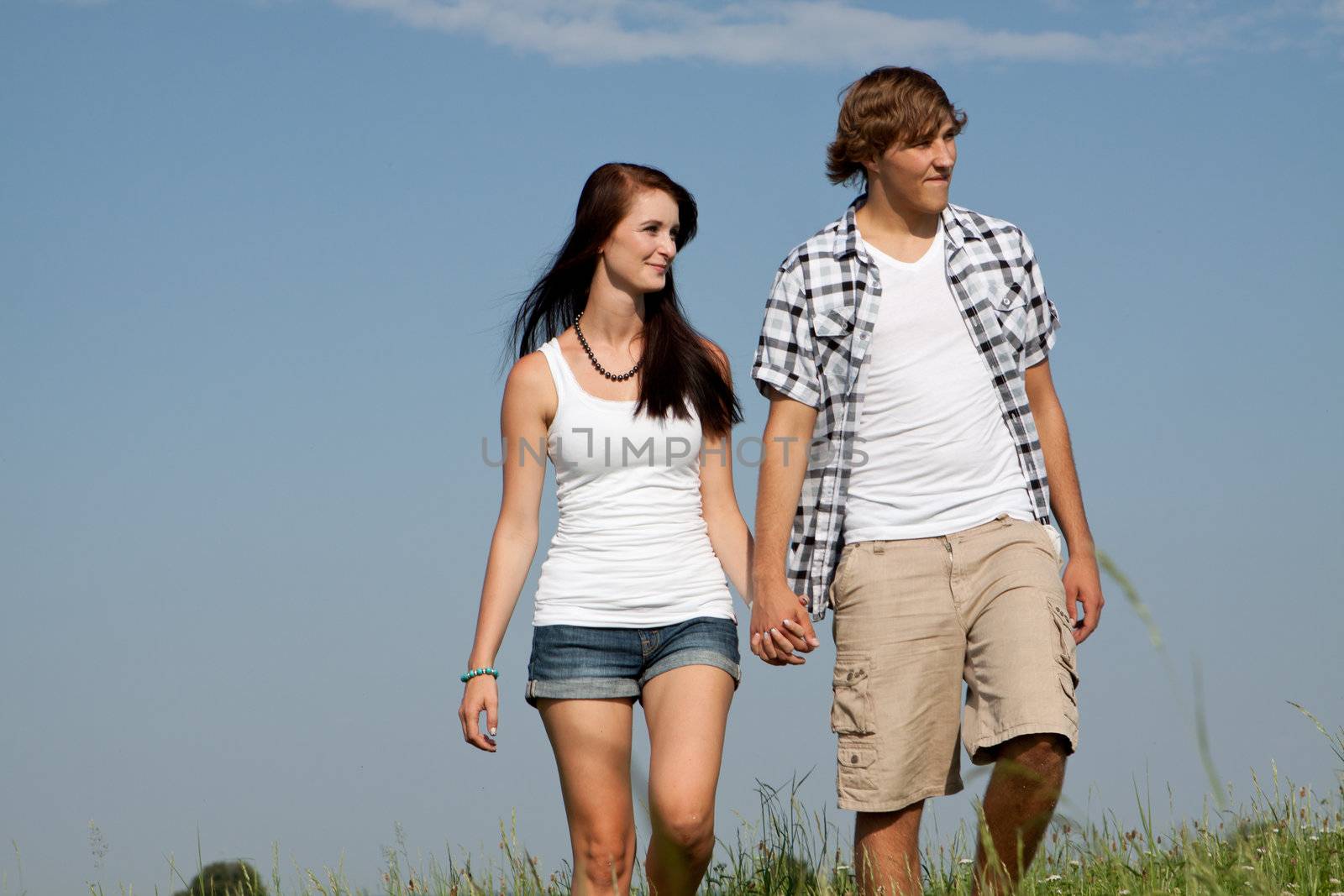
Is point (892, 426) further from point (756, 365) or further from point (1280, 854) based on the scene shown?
point (1280, 854)

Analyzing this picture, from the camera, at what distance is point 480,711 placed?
169 inches

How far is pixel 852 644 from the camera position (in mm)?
4402

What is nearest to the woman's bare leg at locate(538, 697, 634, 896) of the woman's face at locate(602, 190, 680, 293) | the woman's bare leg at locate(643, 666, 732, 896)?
the woman's bare leg at locate(643, 666, 732, 896)

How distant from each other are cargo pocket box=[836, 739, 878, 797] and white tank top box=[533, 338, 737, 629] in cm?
59

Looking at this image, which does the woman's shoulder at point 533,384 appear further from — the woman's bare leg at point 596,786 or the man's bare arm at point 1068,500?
the man's bare arm at point 1068,500

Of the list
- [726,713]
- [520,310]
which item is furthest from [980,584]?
[520,310]

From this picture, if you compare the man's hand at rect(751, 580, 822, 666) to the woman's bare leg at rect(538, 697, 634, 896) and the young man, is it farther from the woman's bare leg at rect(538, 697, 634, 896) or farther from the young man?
the woman's bare leg at rect(538, 697, 634, 896)

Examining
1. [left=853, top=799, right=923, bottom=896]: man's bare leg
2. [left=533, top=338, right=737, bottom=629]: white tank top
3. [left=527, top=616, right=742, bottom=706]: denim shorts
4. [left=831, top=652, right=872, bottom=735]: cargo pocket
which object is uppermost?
[left=533, top=338, right=737, bottom=629]: white tank top

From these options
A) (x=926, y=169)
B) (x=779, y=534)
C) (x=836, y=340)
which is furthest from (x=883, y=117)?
(x=779, y=534)

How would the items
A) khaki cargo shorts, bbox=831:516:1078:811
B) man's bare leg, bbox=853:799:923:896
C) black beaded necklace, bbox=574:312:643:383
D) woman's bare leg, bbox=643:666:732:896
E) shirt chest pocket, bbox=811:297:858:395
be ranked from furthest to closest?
black beaded necklace, bbox=574:312:643:383 → shirt chest pocket, bbox=811:297:858:395 → man's bare leg, bbox=853:799:923:896 → khaki cargo shorts, bbox=831:516:1078:811 → woman's bare leg, bbox=643:666:732:896

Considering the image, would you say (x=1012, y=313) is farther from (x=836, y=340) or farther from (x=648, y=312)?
(x=648, y=312)

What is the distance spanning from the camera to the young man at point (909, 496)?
13.8ft

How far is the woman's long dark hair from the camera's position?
14.7 ft

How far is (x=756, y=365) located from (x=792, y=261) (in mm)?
386
